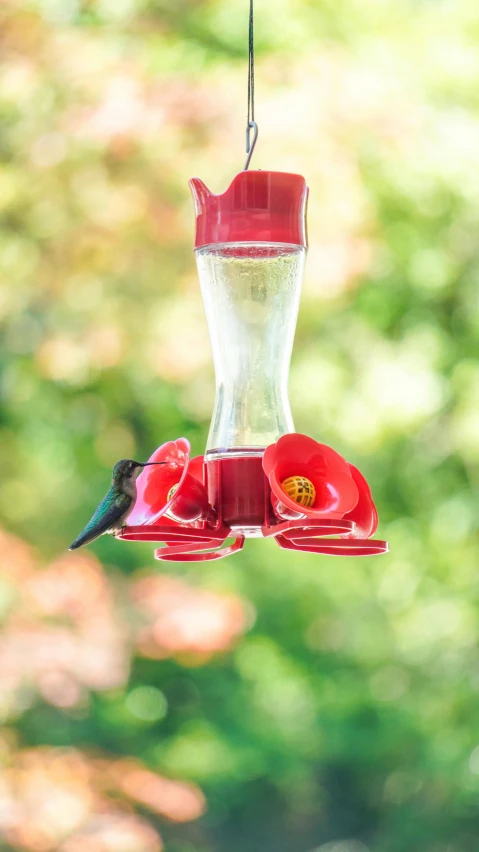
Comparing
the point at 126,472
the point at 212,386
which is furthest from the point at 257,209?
the point at 212,386

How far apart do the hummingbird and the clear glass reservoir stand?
16 centimetres

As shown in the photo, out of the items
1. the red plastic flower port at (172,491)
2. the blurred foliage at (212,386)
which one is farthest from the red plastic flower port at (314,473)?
the blurred foliage at (212,386)

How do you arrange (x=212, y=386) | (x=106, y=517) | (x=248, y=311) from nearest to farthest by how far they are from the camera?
(x=106, y=517)
(x=248, y=311)
(x=212, y=386)

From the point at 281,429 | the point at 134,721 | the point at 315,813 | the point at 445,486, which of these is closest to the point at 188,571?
the point at 134,721

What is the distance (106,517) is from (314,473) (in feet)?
1.27

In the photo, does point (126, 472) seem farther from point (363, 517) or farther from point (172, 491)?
point (363, 517)

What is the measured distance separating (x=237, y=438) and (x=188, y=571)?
3.42 metres

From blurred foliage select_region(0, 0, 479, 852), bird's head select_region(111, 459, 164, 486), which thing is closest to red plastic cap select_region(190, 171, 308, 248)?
bird's head select_region(111, 459, 164, 486)

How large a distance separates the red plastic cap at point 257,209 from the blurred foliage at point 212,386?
11.4 feet

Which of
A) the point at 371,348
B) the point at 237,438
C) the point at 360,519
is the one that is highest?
the point at 371,348

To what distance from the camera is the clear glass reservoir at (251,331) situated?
2227mm

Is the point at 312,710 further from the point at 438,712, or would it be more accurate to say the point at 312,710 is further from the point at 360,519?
the point at 360,519

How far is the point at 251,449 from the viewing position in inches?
84.0

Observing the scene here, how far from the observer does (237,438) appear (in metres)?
2.18
